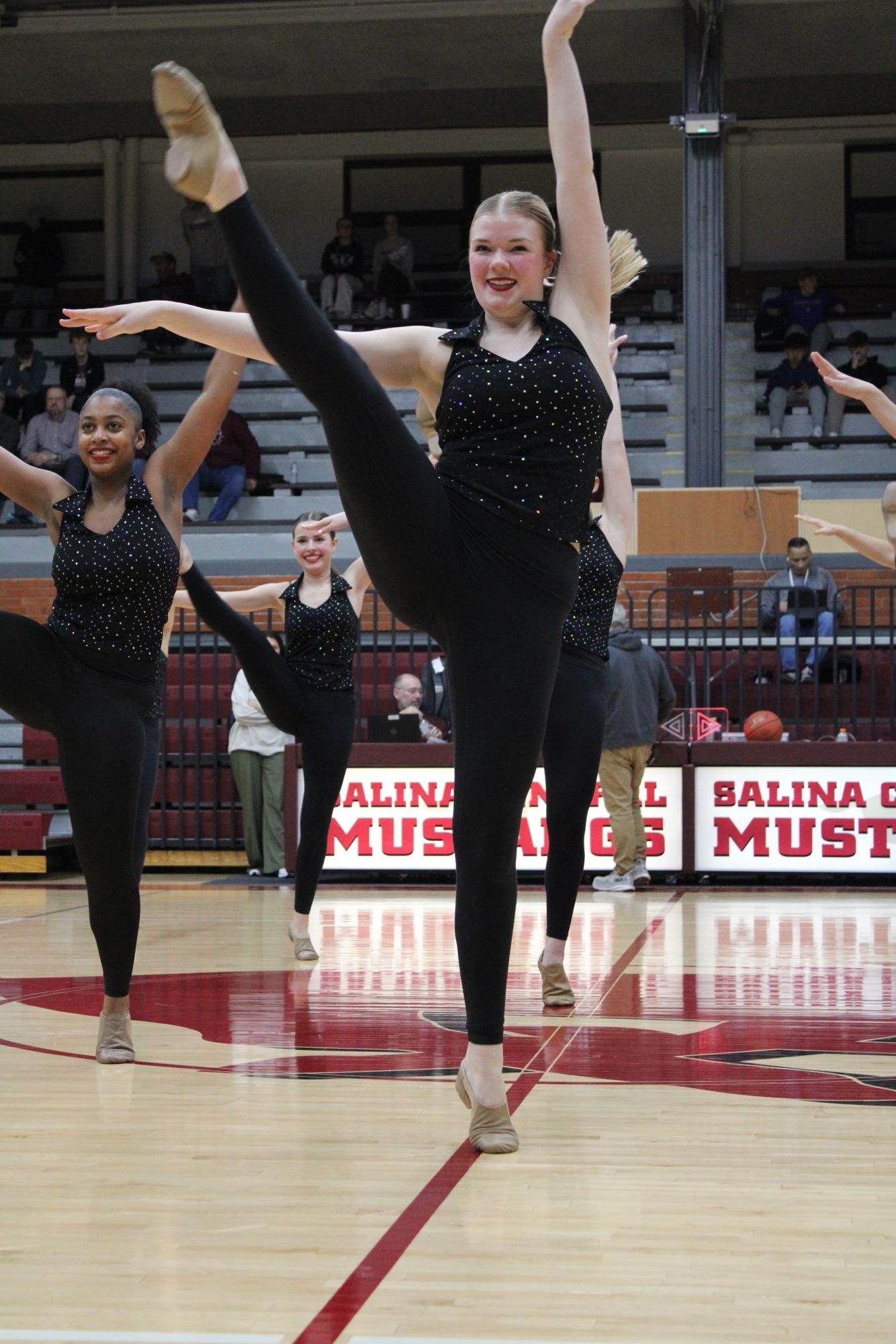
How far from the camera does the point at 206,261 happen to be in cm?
1625

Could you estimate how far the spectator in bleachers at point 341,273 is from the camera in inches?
645

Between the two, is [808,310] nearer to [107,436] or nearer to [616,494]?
[616,494]

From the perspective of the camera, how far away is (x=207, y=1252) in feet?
6.93

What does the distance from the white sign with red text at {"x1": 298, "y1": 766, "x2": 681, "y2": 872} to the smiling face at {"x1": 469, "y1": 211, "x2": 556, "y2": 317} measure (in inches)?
259

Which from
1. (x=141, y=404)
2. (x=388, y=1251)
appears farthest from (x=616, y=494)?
(x=388, y=1251)

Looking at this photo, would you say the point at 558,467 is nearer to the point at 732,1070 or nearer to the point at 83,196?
the point at 732,1070

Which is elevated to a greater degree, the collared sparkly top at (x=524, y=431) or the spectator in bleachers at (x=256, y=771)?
the collared sparkly top at (x=524, y=431)

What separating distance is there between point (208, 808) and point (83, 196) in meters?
10.4

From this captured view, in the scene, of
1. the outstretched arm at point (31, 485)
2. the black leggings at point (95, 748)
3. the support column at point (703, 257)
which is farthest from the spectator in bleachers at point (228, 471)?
the black leggings at point (95, 748)

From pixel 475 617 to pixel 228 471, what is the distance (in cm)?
1204

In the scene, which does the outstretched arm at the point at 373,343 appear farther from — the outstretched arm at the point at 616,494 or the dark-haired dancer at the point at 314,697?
the dark-haired dancer at the point at 314,697

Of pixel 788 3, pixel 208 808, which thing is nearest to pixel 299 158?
pixel 788 3

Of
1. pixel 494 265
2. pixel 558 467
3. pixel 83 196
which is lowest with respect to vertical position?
pixel 558 467

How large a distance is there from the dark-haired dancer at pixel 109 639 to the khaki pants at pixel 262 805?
6.25 meters
